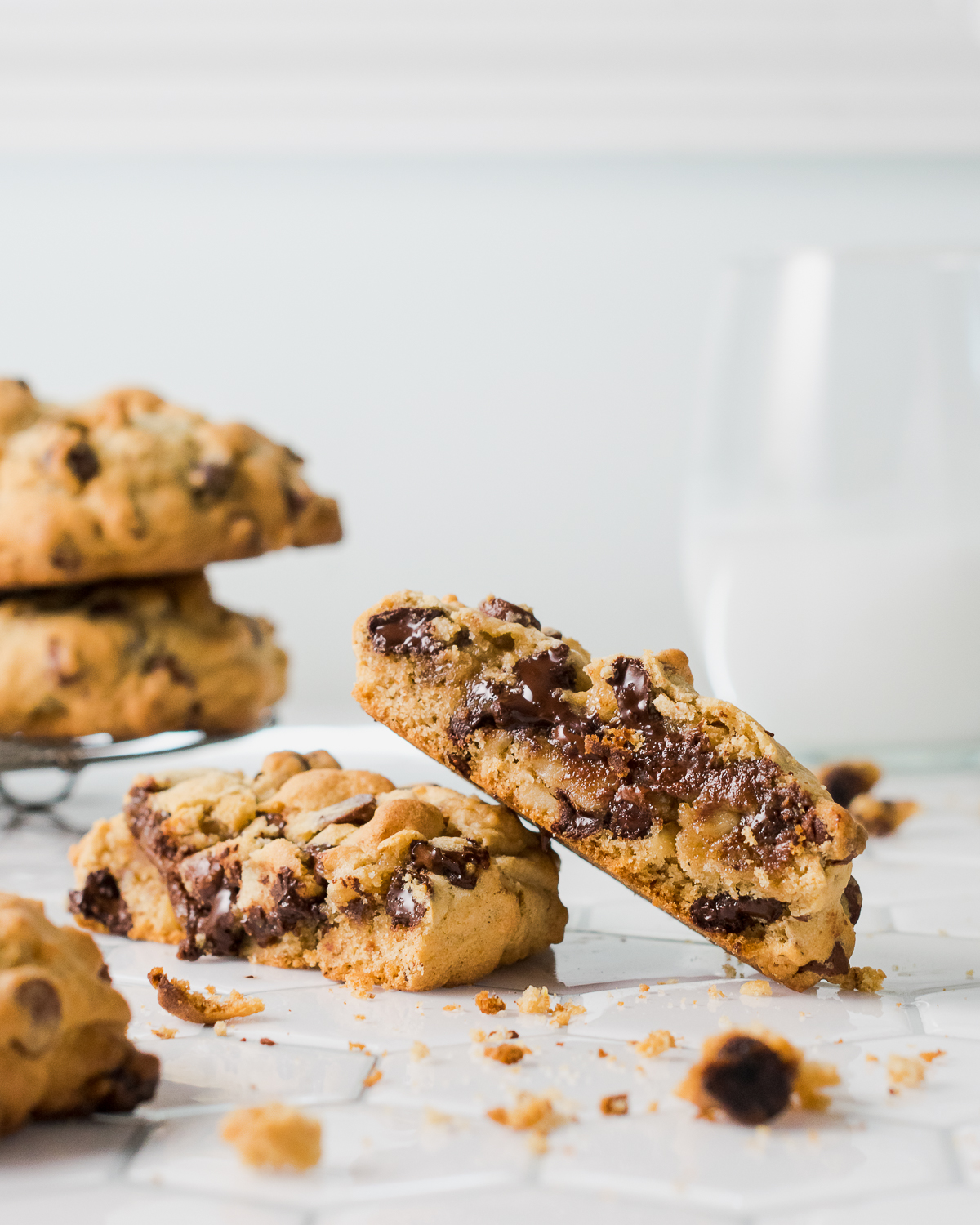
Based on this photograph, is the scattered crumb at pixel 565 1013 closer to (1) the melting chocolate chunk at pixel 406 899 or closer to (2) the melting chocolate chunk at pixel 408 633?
(1) the melting chocolate chunk at pixel 406 899

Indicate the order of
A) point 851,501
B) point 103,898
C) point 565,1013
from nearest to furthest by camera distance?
1. point 565,1013
2. point 103,898
3. point 851,501

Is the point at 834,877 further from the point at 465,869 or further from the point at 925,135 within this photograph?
the point at 925,135

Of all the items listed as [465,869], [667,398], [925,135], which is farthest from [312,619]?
[465,869]

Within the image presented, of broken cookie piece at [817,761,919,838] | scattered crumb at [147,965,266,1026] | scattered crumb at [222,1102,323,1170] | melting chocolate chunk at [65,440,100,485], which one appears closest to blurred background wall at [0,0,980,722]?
broken cookie piece at [817,761,919,838]

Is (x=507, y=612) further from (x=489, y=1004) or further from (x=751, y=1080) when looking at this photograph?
(x=751, y=1080)

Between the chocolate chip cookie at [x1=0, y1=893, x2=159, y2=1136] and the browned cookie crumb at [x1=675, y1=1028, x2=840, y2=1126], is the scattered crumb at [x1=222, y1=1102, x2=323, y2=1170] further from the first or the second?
the browned cookie crumb at [x1=675, y1=1028, x2=840, y2=1126]

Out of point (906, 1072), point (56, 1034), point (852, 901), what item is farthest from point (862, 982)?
point (56, 1034)
